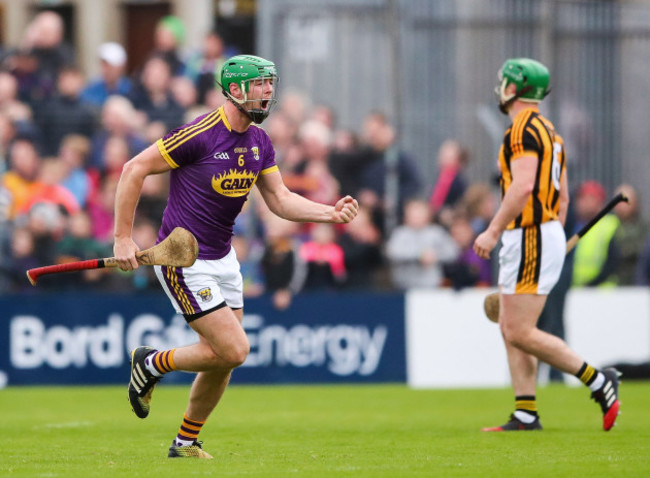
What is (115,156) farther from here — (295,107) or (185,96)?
(295,107)

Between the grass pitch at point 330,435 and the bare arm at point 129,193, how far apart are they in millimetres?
1262

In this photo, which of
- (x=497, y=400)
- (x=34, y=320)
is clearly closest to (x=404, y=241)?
(x=497, y=400)

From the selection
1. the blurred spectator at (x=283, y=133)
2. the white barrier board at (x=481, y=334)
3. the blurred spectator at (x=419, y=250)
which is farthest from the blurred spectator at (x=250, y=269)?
the white barrier board at (x=481, y=334)

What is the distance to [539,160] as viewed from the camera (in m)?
9.65

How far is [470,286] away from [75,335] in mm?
4723

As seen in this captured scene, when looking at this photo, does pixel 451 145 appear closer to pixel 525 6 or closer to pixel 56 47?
pixel 525 6

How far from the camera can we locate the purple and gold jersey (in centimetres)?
816

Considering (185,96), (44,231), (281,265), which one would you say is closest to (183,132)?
(281,265)

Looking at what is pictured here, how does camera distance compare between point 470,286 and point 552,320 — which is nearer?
point 552,320

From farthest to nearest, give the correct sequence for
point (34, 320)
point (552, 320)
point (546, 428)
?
1. point (34, 320)
2. point (552, 320)
3. point (546, 428)

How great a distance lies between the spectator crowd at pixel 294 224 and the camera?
1594 cm

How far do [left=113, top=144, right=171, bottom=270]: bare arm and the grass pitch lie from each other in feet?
4.14

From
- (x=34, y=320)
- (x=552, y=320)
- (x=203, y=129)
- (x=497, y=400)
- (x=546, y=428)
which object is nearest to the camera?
(x=203, y=129)

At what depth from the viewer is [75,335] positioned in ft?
52.1
